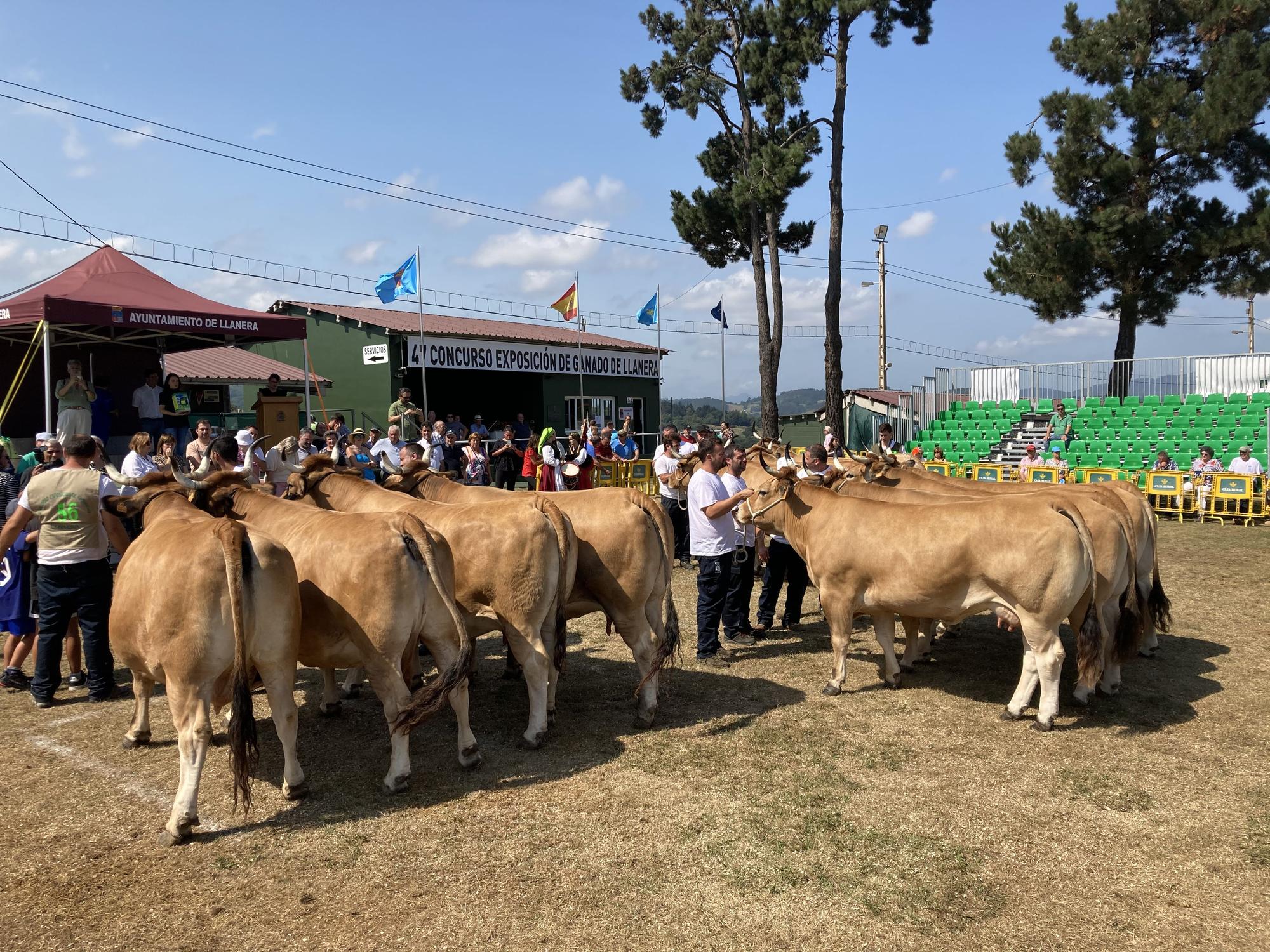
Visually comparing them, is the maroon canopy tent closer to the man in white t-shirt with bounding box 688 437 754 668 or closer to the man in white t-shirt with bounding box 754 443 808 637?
the man in white t-shirt with bounding box 688 437 754 668

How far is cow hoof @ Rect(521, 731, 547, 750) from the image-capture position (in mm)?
6191

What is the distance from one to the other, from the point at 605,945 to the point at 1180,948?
2384 mm

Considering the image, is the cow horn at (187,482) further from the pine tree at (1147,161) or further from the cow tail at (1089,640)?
the pine tree at (1147,161)

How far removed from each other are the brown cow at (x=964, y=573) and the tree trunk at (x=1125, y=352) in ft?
75.1

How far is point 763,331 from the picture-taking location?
25.8m

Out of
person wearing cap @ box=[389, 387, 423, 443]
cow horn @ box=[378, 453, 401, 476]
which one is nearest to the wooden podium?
person wearing cap @ box=[389, 387, 423, 443]

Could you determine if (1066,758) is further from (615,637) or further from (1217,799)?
(615,637)

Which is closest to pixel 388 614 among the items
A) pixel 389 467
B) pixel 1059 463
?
pixel 389 467

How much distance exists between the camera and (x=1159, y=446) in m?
22.2

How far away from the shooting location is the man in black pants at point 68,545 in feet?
22.5

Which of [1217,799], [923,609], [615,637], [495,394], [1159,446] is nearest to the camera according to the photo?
[1217,799]

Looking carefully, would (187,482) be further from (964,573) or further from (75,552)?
(964,573)

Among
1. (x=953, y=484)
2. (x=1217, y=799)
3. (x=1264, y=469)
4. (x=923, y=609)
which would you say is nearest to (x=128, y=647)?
(x=923, y=609)

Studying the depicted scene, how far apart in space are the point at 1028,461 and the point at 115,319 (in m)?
18.5
